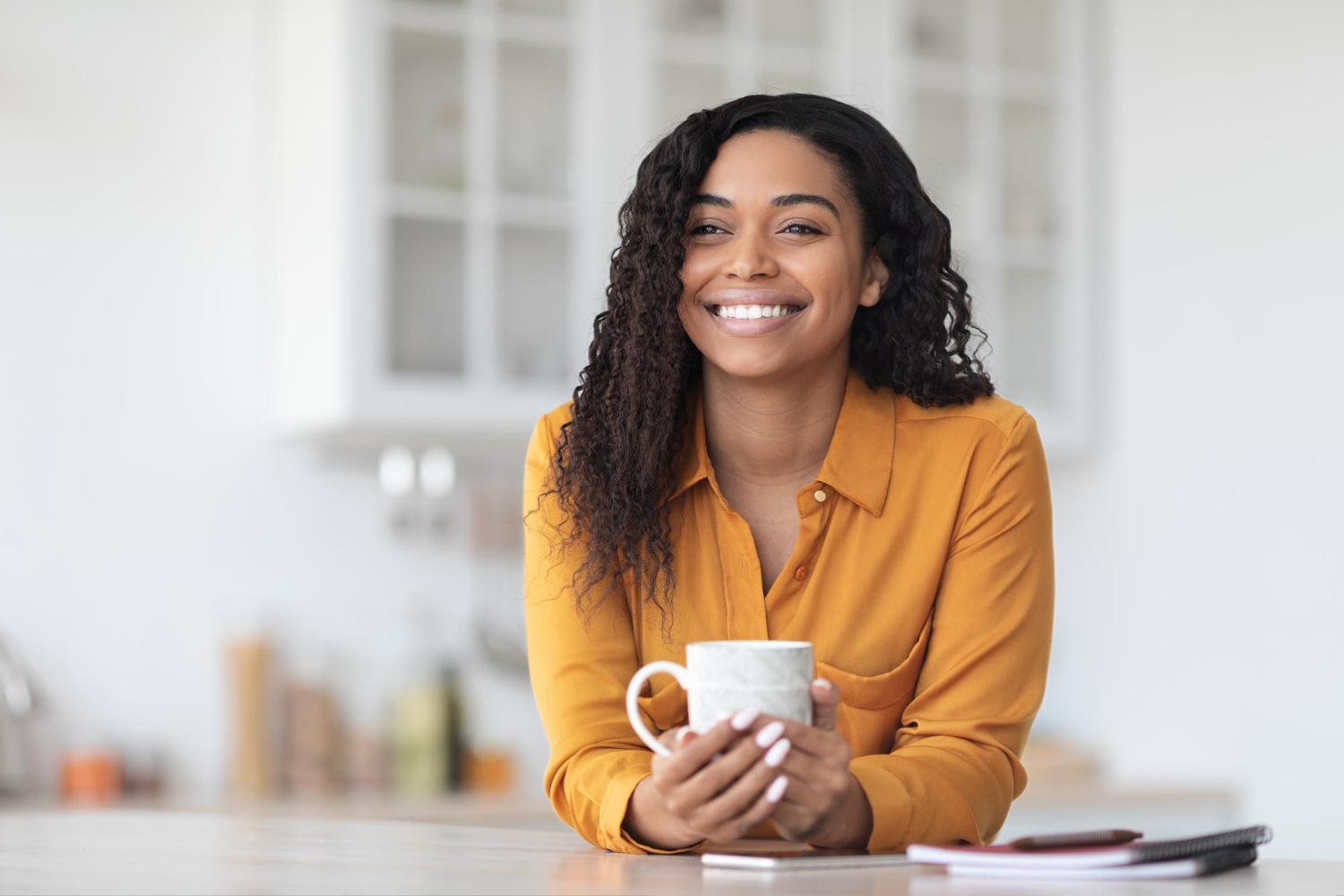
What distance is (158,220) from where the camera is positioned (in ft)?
10.7

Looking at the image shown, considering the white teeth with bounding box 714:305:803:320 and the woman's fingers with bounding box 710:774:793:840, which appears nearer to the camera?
the woman's fingers with bounding box 710:774:793:840

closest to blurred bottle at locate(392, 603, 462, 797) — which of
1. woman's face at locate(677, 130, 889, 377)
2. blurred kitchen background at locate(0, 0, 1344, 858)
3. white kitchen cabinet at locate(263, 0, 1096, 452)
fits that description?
blurred kitchen background at locate(0, 0, 1344, 858)

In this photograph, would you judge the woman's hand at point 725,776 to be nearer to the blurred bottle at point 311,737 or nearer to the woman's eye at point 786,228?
the woman's eye at point 786,228

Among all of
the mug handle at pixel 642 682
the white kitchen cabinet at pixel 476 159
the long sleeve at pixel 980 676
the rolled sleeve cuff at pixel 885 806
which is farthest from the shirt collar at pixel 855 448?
the white kitchen cabinet at pixel 476 159

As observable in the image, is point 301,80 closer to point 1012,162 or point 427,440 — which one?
point 427,440

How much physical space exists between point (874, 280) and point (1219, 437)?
2074mm

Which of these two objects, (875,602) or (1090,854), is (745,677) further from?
(875,602)

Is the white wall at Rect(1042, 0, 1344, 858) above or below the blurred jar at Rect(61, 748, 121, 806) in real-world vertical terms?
above

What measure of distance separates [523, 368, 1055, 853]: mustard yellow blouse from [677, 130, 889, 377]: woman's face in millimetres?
107

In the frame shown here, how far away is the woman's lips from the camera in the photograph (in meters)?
1.54

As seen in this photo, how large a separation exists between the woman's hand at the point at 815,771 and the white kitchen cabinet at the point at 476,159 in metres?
1.97

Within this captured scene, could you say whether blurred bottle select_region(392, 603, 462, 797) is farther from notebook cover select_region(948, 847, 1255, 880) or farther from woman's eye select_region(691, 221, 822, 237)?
notebook cover select_region(948, 847, 1255, 880)

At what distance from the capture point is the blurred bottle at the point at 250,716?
10.2ft

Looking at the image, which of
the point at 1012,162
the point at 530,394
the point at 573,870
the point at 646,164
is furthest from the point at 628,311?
the point at 1012,162
